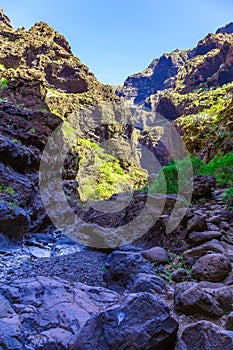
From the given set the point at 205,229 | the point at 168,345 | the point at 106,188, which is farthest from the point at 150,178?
the point at 106,188

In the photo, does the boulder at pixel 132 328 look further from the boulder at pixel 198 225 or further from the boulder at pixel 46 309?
the boulder at pixel 198 225

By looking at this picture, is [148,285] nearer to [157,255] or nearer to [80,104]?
[157,255]

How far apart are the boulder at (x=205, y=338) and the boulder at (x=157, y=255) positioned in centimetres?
324

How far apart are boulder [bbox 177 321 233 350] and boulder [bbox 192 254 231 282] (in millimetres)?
1826

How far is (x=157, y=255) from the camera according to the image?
6207 mm

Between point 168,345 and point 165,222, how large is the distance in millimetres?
4658

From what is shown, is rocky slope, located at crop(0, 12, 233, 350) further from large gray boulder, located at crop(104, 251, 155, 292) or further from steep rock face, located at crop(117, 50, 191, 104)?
steep rock face, located at crop(117, 50, 191, 104)

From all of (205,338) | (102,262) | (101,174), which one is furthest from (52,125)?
(101,174)

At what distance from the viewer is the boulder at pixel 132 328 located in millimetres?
2705

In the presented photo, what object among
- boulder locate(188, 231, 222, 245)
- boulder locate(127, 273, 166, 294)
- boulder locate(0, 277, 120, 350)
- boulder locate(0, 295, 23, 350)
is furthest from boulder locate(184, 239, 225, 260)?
boulder locate(0, 295, 23, 350)

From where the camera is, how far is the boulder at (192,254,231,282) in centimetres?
442

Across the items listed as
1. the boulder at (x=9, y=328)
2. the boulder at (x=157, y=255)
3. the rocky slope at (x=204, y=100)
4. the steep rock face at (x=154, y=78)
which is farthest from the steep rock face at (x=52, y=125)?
the steep rock face at (x=154, y=78)

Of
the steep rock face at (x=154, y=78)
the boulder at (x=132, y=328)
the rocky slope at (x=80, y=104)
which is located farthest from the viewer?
the steep rock face at (x=154, y=78)

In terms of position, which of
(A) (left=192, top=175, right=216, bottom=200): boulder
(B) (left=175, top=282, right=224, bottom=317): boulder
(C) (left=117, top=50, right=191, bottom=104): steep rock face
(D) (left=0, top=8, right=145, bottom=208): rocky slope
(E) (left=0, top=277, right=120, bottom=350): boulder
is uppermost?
(C) (left=117, top=50, right=191, bottom=104): steep rock face
